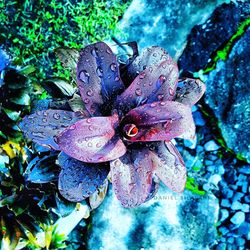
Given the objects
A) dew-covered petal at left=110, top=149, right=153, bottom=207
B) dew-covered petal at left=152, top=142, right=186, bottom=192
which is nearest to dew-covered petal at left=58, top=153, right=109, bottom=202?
dew-covered petal at left=110, top=149, right=153, bottom=207

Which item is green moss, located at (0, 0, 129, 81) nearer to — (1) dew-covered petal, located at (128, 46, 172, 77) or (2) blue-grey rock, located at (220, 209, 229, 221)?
(1) dew-covered petal, located at (128, 46, 172, 77)

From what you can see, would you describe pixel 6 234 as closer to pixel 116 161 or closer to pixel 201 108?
pixel 116 161

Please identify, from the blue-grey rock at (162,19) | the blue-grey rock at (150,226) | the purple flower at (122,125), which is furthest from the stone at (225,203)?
the purple flower at (122,125)

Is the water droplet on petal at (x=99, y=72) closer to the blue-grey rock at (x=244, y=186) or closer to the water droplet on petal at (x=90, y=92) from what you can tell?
the water droplet on petal at (x=90, y=92)

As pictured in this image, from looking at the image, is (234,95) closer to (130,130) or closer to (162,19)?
(162,19)

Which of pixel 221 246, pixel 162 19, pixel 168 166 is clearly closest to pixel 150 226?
pixel 221 246

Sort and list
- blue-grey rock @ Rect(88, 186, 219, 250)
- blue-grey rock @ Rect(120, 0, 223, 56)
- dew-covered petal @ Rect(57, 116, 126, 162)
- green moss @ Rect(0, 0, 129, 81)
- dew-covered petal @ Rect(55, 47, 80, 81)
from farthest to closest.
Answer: blue-grey rock @ Rect(120, 0, 223, 56), green moss @ Rect(0, 0, 129, 81), blue-grey rock @ Rect(88, 186, 219, 250), dew-covered petal @ Rect(55, 47, 80, 81), dew-covered petal @ Rect(57, 116, 126, 162)

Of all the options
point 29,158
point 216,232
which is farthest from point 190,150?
point 29,158
